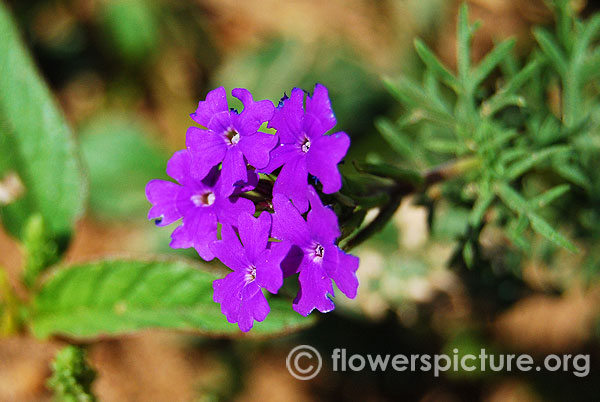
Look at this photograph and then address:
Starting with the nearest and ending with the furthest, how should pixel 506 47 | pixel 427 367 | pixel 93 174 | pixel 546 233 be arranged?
1. pixel 546 233
2. pixel 506 47
3. pixel 427 367
4. pixel 93 174

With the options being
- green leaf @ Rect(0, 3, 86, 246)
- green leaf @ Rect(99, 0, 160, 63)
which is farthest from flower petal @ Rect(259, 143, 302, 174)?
green leaf @ Rect(99, 0, 160, 63)

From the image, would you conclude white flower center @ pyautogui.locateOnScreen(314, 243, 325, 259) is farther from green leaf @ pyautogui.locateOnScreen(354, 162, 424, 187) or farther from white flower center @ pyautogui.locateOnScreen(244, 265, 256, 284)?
green leaf @ pyautogui.locateOnScreen(354, 162, 424, 187)

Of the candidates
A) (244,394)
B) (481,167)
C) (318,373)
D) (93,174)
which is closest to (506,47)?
(481,167)

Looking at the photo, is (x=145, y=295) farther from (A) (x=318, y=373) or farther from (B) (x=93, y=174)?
(B) (x=93, y=174)

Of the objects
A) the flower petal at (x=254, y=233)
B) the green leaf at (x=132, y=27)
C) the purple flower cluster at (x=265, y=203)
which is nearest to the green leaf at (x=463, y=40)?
the purple flower cluster at (x=265, y=203)

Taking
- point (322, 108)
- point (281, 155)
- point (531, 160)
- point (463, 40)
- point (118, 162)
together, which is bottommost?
point (281, 155)

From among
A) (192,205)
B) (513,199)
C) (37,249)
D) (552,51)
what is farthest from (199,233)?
(552,51)

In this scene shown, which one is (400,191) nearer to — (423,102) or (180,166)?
(423,102)
